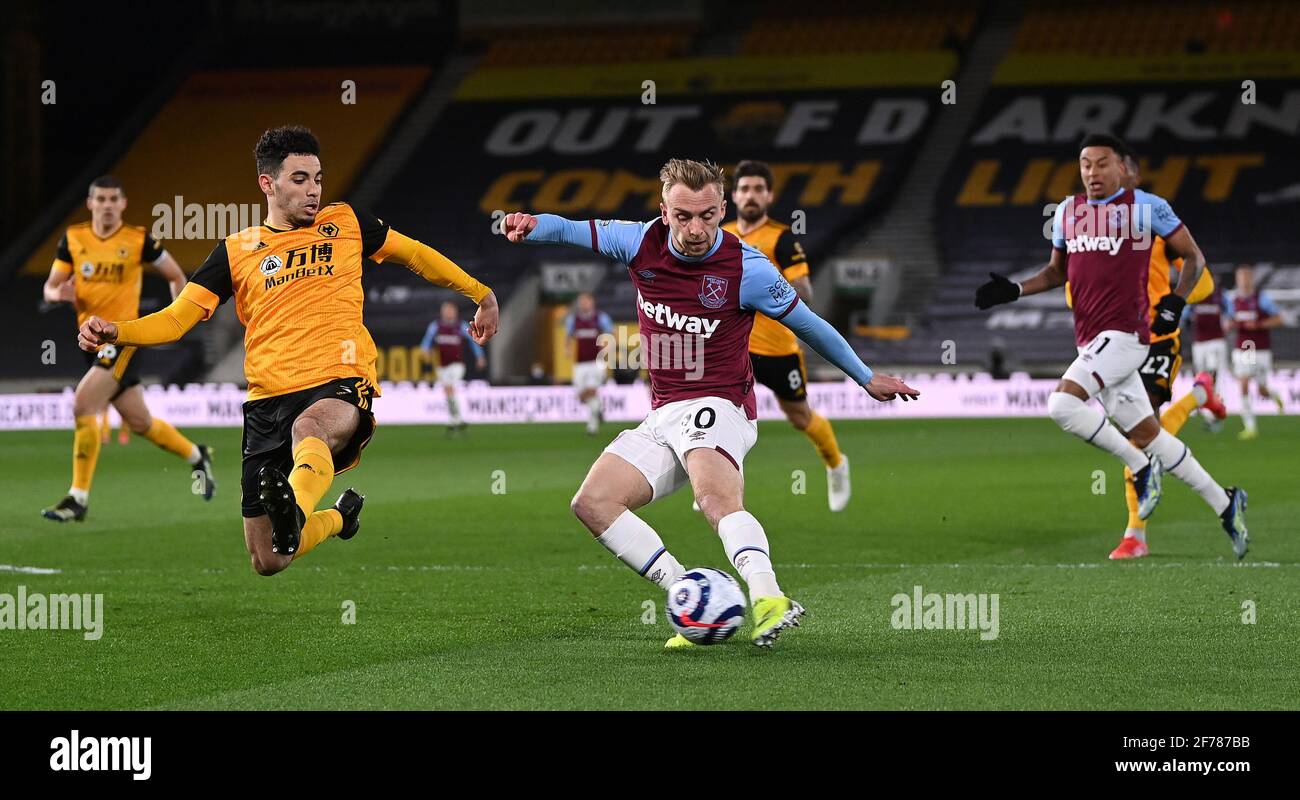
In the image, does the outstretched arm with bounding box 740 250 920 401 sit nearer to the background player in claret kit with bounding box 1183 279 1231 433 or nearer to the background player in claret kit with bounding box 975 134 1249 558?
the background player in claret kit with bounding box 975 134 1249 558

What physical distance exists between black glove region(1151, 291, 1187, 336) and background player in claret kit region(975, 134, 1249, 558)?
28 millimetres

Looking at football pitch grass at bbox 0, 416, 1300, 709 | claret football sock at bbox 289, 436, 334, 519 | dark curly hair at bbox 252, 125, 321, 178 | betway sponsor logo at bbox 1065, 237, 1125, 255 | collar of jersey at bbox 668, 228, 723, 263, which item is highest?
dark curly hair at bbox 252, 125, 321, 178

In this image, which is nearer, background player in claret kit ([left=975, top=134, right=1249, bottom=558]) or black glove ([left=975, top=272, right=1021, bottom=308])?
black glove ([left=975, top=272, right=1021, bottom=308])

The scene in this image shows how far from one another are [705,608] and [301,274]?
230cm

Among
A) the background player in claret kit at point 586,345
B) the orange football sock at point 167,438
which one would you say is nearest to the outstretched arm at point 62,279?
the orange football sock at point 167,438

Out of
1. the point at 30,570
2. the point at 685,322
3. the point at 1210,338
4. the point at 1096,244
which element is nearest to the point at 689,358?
the point at 685,322

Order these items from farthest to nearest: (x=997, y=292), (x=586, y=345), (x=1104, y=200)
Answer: (x=586, y=345), (x=1104, y=200), (x=997, y=292)

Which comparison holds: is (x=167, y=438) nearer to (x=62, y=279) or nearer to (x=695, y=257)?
(x=62, y=279)

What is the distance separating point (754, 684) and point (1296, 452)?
14494 mm

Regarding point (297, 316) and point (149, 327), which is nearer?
point (149, 327)

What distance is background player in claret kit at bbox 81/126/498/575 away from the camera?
706cm

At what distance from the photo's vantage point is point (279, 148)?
7.09m

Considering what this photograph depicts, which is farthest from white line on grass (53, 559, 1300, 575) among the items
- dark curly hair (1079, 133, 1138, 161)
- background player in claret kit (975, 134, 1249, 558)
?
dark curly hair (1079, 133, 1138, 161)
